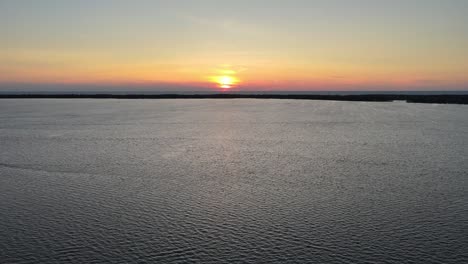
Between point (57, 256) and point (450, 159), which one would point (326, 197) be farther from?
point (450, 159)

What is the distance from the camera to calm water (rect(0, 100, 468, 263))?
6594mm

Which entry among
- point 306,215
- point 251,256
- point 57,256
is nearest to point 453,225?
point 306,215

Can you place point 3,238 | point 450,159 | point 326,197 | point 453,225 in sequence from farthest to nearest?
point 450,159
point 326,197
point 453,225
point 3,238

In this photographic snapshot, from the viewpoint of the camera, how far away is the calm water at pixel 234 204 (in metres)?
6.59

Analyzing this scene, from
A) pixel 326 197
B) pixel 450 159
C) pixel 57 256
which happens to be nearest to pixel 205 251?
pixel 57 256

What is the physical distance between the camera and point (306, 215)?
8.52 metres

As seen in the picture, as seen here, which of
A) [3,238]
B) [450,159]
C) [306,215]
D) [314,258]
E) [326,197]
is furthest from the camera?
[450,159]

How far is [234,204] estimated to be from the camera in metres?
9.38

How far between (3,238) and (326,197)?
7310 millimetres

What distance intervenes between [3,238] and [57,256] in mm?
1583

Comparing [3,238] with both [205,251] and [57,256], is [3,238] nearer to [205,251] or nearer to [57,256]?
[57,256]

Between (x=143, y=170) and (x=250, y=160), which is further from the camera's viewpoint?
(x=250, y=160)

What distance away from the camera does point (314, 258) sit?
629 cm

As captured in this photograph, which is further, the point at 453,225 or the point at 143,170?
the point at 143,170
